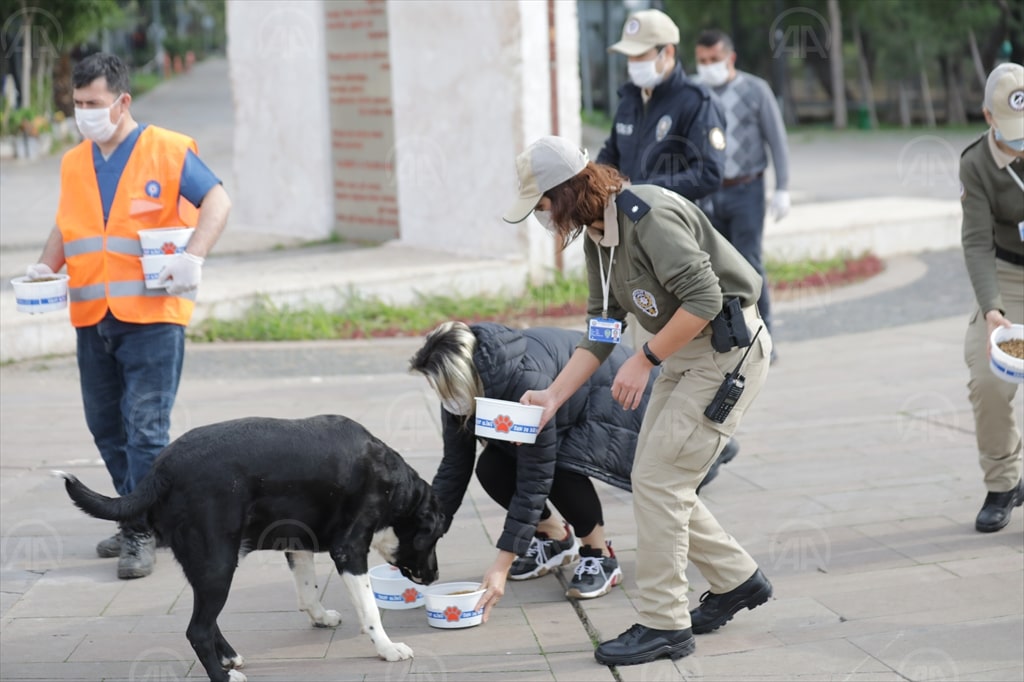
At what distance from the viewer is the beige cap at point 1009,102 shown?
4941mm

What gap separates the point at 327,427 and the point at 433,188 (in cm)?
781

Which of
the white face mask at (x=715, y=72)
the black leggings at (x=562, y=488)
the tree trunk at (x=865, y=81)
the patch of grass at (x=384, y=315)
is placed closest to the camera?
the black leggings at (x=562, y=488)

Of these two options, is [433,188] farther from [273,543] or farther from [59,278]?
[273,543]

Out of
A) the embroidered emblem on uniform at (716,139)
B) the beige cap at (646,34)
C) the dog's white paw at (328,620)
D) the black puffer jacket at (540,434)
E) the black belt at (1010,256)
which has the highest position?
the beige cap at (646,34)

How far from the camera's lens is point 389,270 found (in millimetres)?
10844

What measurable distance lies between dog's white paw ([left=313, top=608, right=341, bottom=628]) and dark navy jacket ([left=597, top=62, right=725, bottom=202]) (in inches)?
115

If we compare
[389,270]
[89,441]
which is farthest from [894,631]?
[389,270]

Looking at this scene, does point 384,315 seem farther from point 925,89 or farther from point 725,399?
point 925,89

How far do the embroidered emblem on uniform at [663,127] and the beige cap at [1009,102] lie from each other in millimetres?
2014

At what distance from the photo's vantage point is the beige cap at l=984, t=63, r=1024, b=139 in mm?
4941

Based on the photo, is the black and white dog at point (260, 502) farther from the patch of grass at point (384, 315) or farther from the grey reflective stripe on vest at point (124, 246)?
the patch of grass at point (384, 315)

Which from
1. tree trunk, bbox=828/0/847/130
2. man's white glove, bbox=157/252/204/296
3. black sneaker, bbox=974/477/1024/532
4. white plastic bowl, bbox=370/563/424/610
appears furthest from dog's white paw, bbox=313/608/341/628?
tree trunk, bbox=828/0/847/130

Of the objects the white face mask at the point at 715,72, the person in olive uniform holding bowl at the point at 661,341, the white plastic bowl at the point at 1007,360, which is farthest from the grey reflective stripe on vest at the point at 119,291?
the white face mask at the point at 715,72

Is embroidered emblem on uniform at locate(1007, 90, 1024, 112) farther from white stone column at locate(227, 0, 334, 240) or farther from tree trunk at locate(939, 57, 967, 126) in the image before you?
tree trunk at locate(939, 57, 967, 126)
